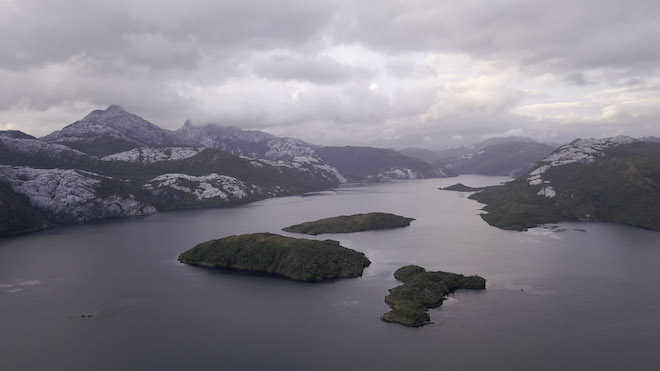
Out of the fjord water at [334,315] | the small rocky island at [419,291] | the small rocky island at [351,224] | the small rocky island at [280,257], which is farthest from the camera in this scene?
the small rocky island at [351,224]

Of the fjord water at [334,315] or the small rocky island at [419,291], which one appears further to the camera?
the small rocky island at [419,291]

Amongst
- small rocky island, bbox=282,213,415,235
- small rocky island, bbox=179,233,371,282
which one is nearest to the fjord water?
small rocky island, bbox=179,233,371,282

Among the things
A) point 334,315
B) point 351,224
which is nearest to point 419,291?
point 334,315

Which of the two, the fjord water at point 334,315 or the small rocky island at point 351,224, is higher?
the small rocky island at point 351,224

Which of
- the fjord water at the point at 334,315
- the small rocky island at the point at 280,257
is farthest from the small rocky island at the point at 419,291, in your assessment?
the small rocky island at the point at 280,257

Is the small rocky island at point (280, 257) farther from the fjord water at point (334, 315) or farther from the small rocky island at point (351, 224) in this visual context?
the small rocky island at point (351, 224)

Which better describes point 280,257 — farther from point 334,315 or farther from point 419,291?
point 419,291
